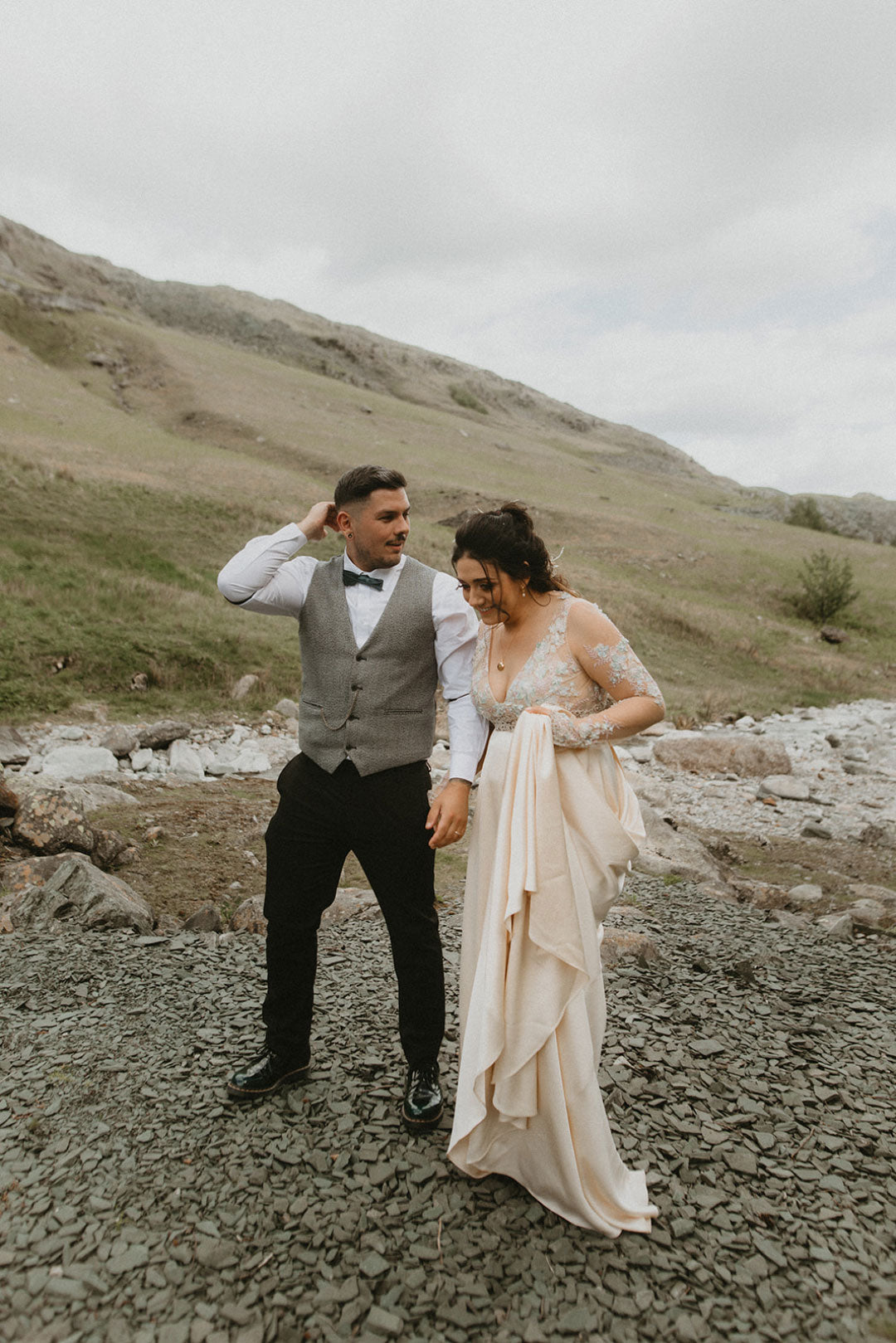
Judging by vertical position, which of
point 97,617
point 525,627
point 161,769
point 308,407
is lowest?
point 161,769

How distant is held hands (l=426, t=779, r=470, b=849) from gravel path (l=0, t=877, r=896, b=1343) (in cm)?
145

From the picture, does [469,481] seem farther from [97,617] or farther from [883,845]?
[883,845]

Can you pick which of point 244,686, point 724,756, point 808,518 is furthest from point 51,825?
point 808,518

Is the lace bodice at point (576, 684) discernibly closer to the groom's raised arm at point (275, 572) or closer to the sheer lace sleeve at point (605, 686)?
the sheer lace sleeve at point (605, 686)

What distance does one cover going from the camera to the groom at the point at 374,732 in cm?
369

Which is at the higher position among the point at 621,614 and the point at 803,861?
the point at 621,614

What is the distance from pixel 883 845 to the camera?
1013 cm

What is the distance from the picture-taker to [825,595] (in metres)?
30.7

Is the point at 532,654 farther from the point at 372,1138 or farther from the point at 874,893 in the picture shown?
the point at 874,893

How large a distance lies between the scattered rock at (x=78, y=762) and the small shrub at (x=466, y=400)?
83.4 m

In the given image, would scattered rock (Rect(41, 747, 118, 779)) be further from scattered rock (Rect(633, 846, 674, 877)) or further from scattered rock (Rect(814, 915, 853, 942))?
scattered rock (Rect(814, 915, 853, 942))

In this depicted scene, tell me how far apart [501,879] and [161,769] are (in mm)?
9142

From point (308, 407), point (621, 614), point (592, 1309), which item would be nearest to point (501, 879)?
point (592, 1309)

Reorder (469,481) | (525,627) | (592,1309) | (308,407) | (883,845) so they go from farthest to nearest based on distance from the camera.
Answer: (308,407), (469,481), (883,845), (525,627), (592,1309)
